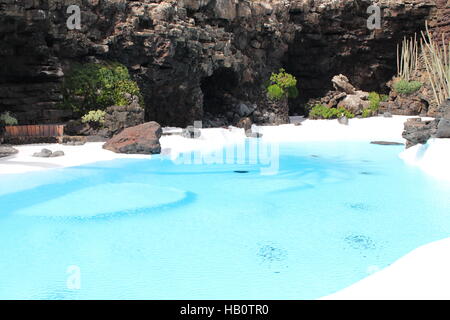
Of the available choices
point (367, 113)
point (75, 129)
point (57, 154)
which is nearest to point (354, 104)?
point (367, 113)

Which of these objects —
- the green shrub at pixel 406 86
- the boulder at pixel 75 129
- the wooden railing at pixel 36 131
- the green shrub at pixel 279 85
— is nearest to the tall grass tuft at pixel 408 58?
the green shrub at pixel 406 86

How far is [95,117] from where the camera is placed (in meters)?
18.9

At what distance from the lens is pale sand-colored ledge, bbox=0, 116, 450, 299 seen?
5.21 meters

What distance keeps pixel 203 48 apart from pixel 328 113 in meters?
→ 10.3

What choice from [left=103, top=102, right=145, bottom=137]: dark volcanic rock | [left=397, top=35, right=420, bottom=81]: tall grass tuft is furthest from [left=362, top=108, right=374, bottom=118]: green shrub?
[left=103, top=102, right=145, bottom=137]: dark volcanic rock

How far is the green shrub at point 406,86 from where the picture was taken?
101ft

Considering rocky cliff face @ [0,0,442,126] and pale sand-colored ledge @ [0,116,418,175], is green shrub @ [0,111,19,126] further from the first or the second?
pale sand-colored ledge @ [0,116,418,175]

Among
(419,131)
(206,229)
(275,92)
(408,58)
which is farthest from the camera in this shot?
(408,58)

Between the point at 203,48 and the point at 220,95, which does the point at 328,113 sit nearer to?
the point at 220,95

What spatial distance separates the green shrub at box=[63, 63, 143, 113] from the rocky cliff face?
1.47 feet

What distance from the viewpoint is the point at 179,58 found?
76.3 feet

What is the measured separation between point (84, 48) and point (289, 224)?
14976 mm

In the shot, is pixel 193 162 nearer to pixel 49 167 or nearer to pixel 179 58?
pixel 49 167

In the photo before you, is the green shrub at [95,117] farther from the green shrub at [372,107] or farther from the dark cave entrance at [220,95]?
the green shrub at [372,107]
